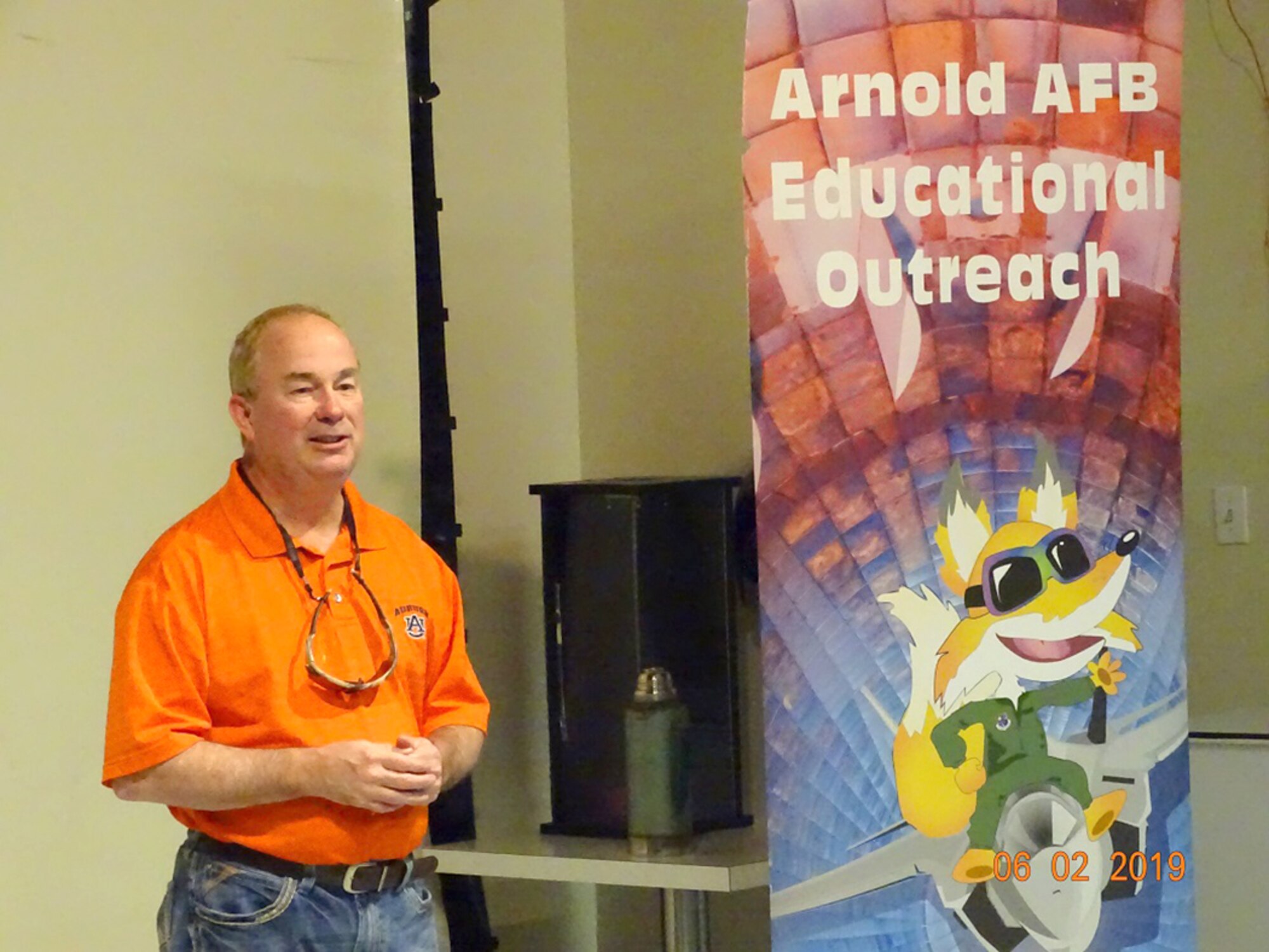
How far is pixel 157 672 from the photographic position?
1459 millimetres

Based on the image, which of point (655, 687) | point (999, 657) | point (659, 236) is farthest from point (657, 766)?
point (659, 236)

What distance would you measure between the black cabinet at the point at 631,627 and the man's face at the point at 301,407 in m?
0.67

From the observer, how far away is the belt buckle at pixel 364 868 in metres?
1.54

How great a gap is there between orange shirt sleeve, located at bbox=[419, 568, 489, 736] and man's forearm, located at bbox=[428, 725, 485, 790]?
11 millimetres

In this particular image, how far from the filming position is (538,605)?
8.70ft

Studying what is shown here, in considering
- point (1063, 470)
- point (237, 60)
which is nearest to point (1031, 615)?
point (1063, 470)

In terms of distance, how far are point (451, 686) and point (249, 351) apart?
450 mm

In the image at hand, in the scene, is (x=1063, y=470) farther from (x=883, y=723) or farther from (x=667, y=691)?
(x=667, y=691)

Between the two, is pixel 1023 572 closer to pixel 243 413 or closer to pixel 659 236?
pixel 243 413

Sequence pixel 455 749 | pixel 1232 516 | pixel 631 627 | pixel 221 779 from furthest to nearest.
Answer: pixel 1232 516
pixel 631 627
pixel 455 749
pixel 221 779

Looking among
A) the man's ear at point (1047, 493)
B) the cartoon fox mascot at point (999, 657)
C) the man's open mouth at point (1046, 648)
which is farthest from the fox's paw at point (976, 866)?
the man's ear at point (1047, 493)

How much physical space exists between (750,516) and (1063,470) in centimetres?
61

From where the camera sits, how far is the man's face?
1567 mm
